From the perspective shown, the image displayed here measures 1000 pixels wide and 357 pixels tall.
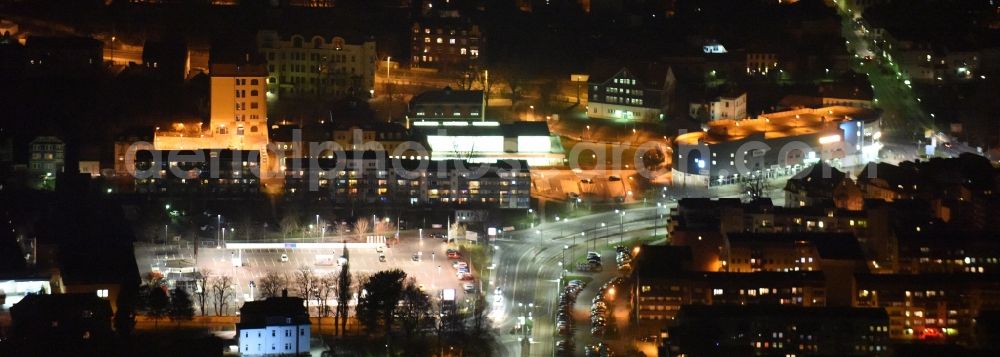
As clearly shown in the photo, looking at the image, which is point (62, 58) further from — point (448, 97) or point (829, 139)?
point (829, 139)

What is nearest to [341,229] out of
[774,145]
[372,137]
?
[372,137]

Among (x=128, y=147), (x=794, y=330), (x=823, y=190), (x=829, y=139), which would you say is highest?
(x=829, y=139)

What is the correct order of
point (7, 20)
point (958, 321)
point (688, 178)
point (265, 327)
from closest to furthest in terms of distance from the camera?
1. point (265, 327)
2. point (958, 321)
3. point (688, 178)
4. point (7, 20)

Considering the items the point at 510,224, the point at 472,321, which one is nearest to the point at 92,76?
the point at 510,224

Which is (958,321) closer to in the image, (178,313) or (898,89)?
(178,313)

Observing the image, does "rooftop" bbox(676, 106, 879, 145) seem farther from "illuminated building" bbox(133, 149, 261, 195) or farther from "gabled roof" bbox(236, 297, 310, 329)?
"gabled roof" bbox(236, 297, 310, 329)

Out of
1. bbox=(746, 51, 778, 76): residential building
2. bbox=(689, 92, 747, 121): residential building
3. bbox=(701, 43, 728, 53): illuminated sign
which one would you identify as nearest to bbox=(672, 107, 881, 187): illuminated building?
bbox=(689, 92, 747, 121): residential building
